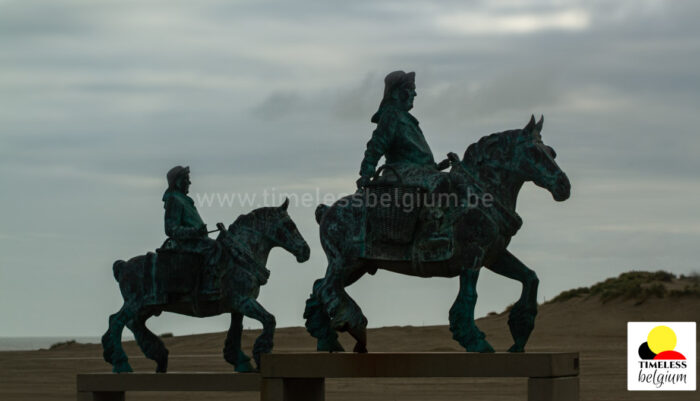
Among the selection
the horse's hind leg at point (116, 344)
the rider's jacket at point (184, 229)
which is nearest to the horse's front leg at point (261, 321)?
the rider's jacket at point (184, 229)

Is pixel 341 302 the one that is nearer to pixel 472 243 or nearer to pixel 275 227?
pixel 472 243

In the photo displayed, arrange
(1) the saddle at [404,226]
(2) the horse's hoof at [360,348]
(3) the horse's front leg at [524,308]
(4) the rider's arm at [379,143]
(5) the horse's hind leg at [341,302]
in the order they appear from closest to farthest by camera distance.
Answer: (1) the saddle at [404,226], (3) the horse's front leg at [524,308], (5) the horse's hind leg at [341,302], (2) the horse's hoof at [360,348], (4) the rider's arm at [379,143]

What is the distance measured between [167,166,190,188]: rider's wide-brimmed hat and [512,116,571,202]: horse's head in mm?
5647

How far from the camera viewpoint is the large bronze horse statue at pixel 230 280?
16.5m

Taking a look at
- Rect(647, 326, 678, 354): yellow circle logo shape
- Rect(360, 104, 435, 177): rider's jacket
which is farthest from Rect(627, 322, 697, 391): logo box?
Rect(360, 104, 435, 177): rider's jacket

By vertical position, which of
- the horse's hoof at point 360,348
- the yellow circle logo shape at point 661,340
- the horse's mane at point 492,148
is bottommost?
the horse's hoof at point 360,348

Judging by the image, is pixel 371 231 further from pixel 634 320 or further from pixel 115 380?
pixel 634 320

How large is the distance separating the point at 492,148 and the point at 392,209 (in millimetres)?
1165

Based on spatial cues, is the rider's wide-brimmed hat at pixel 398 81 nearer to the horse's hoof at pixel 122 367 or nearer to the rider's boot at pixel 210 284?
the rider's boot at pixel 210 284

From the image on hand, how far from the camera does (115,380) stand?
17.1 meters

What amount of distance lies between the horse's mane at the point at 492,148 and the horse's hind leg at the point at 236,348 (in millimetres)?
4879

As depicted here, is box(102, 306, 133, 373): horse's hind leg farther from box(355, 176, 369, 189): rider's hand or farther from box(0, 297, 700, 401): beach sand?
box(0, 297, 700, 401): beach sand

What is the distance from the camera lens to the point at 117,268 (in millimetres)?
17797

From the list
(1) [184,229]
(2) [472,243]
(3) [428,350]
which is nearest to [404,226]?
(2) [472,243]
